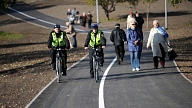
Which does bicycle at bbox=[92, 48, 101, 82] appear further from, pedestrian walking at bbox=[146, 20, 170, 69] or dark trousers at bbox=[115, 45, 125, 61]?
dark trousers at bbox=[115, 45, 125, 61]

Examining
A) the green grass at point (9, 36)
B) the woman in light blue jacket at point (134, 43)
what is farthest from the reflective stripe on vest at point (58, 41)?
the green grass at point (9, 36)

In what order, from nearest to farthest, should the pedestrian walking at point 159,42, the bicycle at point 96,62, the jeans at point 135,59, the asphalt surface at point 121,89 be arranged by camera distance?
the asphalt surface at point 121,89, the bicycle at point 96,62, the jeans at point 135,59, the pedestrian walking at point 159,42

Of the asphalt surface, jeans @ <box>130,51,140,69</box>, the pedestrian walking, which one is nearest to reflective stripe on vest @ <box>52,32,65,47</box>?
the asphalt surface

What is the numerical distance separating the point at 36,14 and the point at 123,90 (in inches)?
2381

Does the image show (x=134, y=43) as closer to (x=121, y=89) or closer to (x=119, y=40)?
(x=119, y=40)

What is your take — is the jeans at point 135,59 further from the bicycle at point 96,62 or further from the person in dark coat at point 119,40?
the person in dark coat at point 119,40

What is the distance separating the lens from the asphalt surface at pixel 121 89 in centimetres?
1226

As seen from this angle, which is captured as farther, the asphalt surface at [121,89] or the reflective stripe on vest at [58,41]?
the reflective stripe on vest at [58,41]

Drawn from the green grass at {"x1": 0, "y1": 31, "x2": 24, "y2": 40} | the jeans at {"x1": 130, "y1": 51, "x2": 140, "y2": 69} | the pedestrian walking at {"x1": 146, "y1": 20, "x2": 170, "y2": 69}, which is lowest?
the green grass at {"x1": 0, "y1": 31, "x2": 24, "y2": 40}

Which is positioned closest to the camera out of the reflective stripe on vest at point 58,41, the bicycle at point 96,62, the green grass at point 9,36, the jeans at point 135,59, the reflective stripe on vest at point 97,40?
the bicycle at point 96,62

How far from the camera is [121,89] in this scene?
14617 millimetres

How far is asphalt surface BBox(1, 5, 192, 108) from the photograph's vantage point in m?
12.3

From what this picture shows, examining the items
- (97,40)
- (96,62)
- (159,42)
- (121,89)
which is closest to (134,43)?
(159,42)

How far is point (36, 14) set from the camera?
73.7 m
